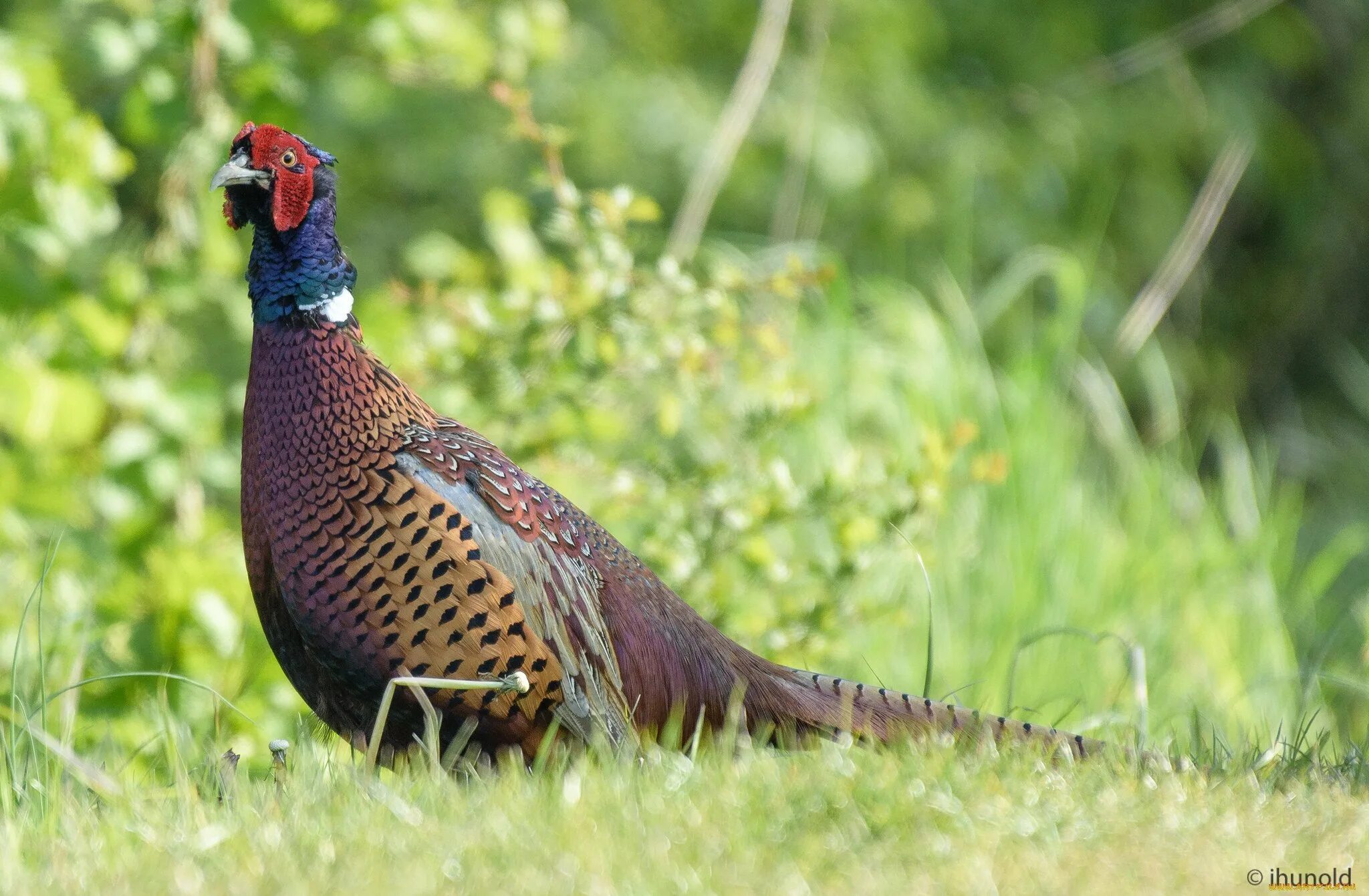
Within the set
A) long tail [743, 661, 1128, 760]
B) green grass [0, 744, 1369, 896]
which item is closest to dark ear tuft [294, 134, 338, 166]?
green grass [0, 744, 1369, 896]

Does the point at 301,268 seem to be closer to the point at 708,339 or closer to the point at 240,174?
the point at 240,174

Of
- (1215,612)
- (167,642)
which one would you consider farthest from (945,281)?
(167,642)

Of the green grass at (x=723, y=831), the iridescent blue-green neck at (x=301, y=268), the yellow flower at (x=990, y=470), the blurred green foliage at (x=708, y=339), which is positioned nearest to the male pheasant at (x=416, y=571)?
the iridescent blue-green neck at (x=301, y=268)

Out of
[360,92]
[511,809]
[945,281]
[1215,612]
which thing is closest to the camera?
[511,809]

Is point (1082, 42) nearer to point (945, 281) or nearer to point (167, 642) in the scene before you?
point (945, 281)

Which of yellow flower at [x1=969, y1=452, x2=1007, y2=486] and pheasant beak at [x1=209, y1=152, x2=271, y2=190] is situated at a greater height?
pheasant beak at [x1=209, y1=152, x2=271, y2=190]

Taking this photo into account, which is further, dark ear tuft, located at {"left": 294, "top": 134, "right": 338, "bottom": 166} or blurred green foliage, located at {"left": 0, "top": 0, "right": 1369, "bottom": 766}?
blurred green foliage, located at {"left": 0, "top": 0, "right": 1369, "bottom": 766}

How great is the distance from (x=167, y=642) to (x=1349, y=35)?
8373 millimetres

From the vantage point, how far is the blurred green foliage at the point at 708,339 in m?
4.18

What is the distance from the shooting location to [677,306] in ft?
13.9

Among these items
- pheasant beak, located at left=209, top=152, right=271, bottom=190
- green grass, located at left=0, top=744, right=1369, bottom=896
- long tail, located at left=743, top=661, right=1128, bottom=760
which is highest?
pheasant beak, located at left=209, top=152, right=271, bottom=190

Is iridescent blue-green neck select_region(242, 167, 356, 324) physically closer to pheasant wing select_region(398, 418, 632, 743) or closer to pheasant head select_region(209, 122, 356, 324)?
pheasant head select_region(209, 122, 356, 324)

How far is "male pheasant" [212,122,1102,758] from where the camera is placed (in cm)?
276

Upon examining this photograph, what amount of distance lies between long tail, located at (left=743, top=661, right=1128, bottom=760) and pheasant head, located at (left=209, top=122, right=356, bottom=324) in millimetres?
1171
